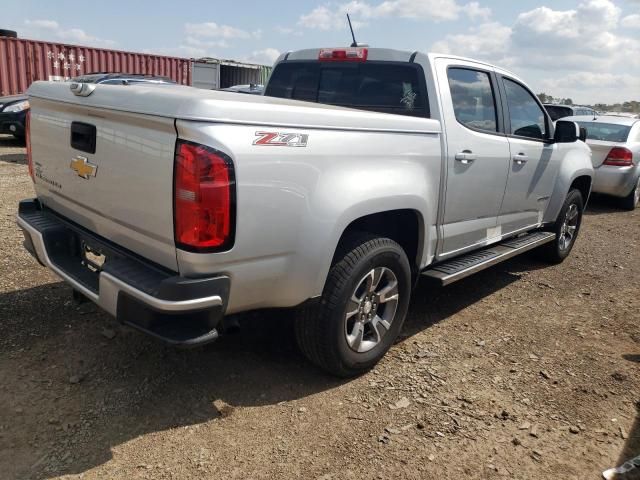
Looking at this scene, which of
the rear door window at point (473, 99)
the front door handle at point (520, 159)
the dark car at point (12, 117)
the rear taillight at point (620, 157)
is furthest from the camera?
the dark car at point (12, 117)

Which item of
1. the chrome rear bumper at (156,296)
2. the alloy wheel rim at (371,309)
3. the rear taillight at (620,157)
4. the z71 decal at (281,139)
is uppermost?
the z71 decal at (281,139)

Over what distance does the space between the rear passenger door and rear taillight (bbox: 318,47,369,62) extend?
4.12 ft

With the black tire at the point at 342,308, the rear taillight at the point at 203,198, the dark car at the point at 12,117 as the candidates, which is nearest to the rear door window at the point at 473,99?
the black tire at the point at 342,308

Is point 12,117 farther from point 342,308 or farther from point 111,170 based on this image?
point 342,308

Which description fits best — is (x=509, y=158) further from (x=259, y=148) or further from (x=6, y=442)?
(x=6, y=442)

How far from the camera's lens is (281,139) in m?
2.40

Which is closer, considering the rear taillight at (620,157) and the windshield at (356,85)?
the windshield at (356,85)

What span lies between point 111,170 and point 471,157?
232cm

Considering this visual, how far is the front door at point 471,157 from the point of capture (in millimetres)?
3561

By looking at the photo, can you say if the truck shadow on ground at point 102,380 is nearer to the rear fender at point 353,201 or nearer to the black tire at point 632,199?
the rear fender at point 353,201

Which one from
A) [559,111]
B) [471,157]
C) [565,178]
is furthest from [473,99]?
[559,111]

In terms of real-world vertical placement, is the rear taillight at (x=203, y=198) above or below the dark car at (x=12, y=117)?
above

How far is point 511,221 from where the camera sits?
457 centimetres

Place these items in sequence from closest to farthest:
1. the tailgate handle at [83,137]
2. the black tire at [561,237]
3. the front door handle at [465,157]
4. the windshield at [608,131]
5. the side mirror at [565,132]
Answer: the tailgate handle at [83,137] < the front door handle at [465,157] < the side mirror at [565,132] < the black tire at [561,237] < the windshield at [608,131]
